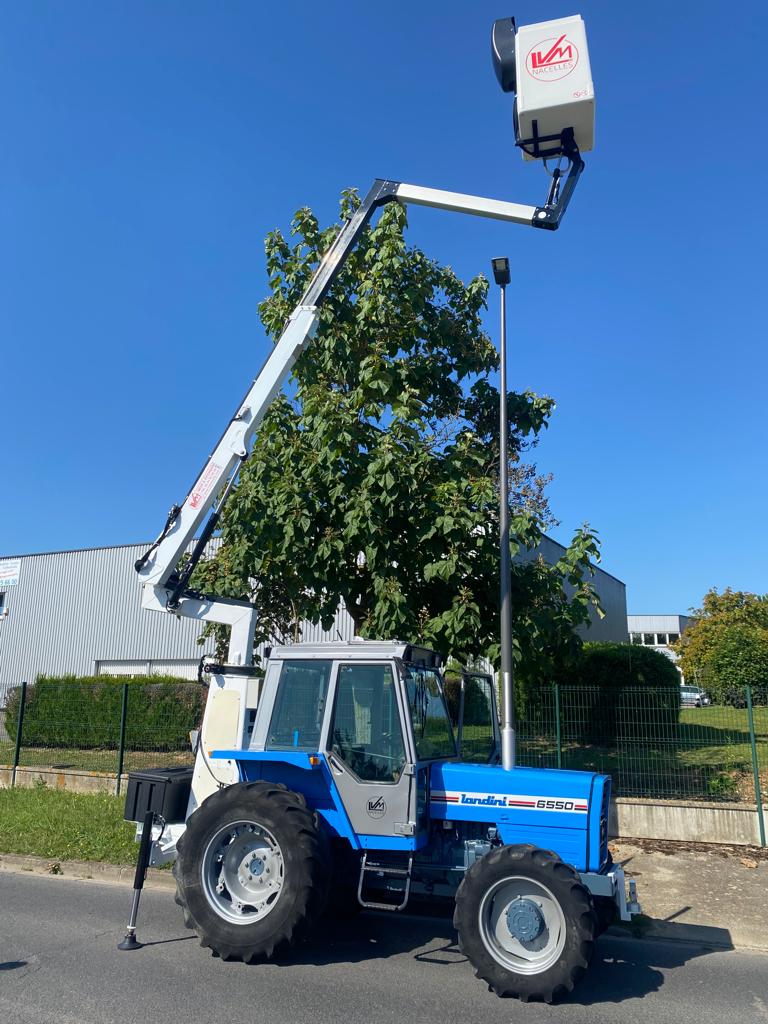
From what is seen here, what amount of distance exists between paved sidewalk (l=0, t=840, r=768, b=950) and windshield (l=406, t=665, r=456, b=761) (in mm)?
2447

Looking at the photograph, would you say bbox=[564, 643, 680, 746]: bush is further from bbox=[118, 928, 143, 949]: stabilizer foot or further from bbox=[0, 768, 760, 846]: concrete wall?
bbox=[118, 928, 143, 949]: stabilizer foot

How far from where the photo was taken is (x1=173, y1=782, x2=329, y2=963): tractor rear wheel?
5.54 meters

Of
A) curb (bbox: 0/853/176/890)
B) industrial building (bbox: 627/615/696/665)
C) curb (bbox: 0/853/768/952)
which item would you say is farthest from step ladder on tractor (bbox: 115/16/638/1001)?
industrial building (bbox: 627/615/696/665)

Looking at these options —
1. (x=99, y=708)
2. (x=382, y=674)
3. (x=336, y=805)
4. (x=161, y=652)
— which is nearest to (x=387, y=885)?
(x=336, y=805)

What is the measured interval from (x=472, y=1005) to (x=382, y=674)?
7.27ft

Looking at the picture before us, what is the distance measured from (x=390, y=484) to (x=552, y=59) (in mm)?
4461

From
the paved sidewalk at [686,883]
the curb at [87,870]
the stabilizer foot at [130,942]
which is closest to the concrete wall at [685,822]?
the paved sidewalk at [686,883]

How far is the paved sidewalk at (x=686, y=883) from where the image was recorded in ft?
23.0

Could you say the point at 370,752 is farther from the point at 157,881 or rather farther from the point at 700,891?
the point at 700,891

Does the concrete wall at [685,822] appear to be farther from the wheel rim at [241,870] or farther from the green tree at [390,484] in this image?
the wheel rim at [241,870]

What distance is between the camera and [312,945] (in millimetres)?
6172

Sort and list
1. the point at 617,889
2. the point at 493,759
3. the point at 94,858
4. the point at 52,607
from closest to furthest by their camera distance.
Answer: the point at 617,889 < the point at 493,759 < the point at 94,858 < the point at 52,607

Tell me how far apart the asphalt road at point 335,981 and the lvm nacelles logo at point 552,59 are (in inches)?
279

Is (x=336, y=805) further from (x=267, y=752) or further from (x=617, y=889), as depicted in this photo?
(x=617, y=889)
